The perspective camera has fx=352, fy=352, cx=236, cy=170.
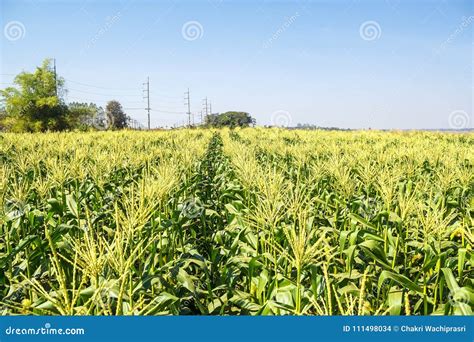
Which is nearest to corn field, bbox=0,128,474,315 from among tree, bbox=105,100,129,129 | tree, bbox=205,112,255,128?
→ tree, bbox=205,112,255,128

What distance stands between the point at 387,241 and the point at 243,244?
1443mm

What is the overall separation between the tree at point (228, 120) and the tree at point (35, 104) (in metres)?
23.9

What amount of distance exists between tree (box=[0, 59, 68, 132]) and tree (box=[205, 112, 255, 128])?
23866mm

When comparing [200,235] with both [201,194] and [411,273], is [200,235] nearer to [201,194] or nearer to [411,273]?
[201,194]

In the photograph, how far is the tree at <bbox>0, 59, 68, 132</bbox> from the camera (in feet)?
141

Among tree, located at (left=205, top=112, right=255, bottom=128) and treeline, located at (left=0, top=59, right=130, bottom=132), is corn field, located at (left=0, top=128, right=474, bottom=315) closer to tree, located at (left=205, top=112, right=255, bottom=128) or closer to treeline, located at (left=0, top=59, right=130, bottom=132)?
treeline, located at (left=0, top=59, right=130, bottom=132)

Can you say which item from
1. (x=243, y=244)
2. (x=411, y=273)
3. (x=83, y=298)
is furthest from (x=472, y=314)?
(x=83, y=298)

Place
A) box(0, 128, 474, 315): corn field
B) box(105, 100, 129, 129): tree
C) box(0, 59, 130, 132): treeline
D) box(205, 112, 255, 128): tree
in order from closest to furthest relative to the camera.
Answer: box(0, 128, 474, 315): corn field < box(0, 59, 130, 132): treeline < box(205, 112, 255, 128): tree < box(105, 100, 129, 129): tree

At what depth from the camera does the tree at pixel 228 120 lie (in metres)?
62.9

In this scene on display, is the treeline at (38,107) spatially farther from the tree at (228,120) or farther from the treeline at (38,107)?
the tree at (228,120)

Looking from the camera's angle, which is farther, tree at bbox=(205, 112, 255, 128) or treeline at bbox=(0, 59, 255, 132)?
tree at bbox=(205, 112, 255, 128)

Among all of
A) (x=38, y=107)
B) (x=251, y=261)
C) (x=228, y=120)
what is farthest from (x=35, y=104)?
→ (x=251, y=261)

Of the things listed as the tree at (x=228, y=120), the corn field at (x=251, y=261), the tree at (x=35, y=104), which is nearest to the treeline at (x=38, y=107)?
the tree at (x=35, y=104)

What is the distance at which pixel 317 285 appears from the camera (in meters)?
2.61
